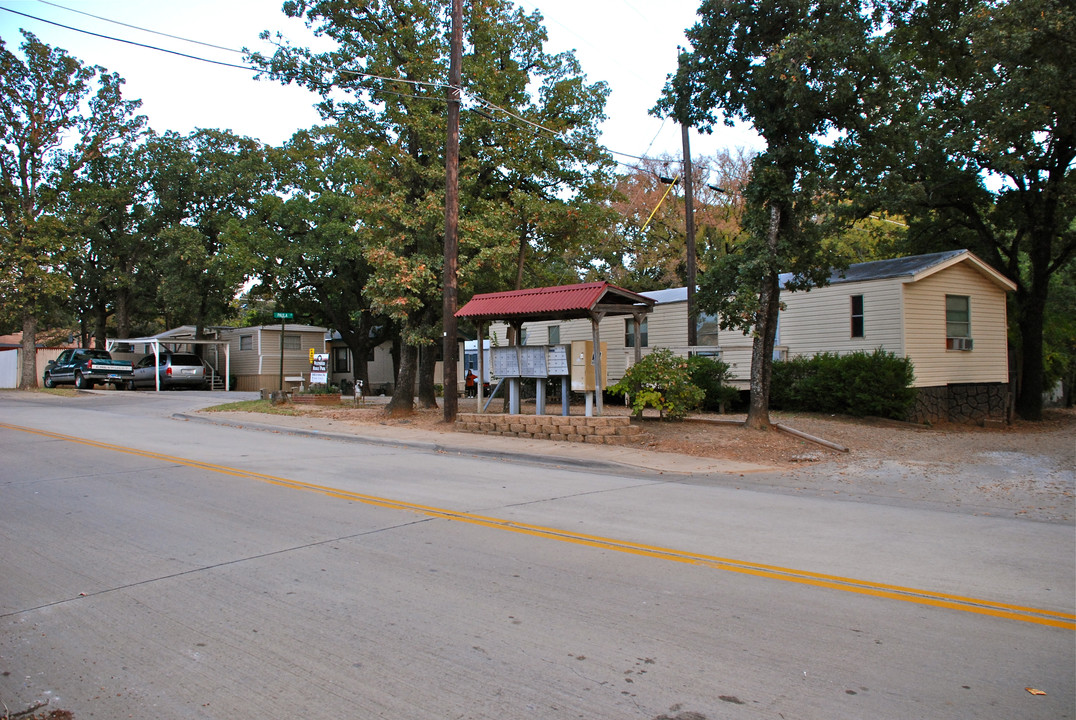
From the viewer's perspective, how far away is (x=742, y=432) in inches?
589

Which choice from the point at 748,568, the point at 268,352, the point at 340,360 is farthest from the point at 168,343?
the point at 748,568

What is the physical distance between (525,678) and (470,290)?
51.1ft

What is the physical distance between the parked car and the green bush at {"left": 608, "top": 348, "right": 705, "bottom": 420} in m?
26.6

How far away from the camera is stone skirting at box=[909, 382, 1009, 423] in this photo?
21.0m

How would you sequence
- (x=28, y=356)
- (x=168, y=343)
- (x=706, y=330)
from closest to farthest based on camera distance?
(x=706, y=330) → (x=28, y=356) → (x=168, y=343)

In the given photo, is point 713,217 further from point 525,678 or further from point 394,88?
point 525,678

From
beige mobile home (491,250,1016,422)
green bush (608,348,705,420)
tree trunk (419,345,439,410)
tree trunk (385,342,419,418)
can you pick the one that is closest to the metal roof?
green bush (608,348,705,420)

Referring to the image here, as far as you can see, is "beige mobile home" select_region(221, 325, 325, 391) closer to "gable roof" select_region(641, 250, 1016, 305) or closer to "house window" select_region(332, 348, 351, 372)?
"house window" select_region(332, 348, 351, 372)

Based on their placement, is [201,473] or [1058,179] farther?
[1058,179]

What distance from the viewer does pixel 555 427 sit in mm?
15203

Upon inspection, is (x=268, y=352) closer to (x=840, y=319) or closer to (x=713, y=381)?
(x=713, y=381)

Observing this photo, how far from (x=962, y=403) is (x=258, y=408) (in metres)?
A: 21.5

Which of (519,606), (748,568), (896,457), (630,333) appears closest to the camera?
(519,606)

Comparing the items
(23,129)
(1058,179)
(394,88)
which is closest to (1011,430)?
(1058,179)
